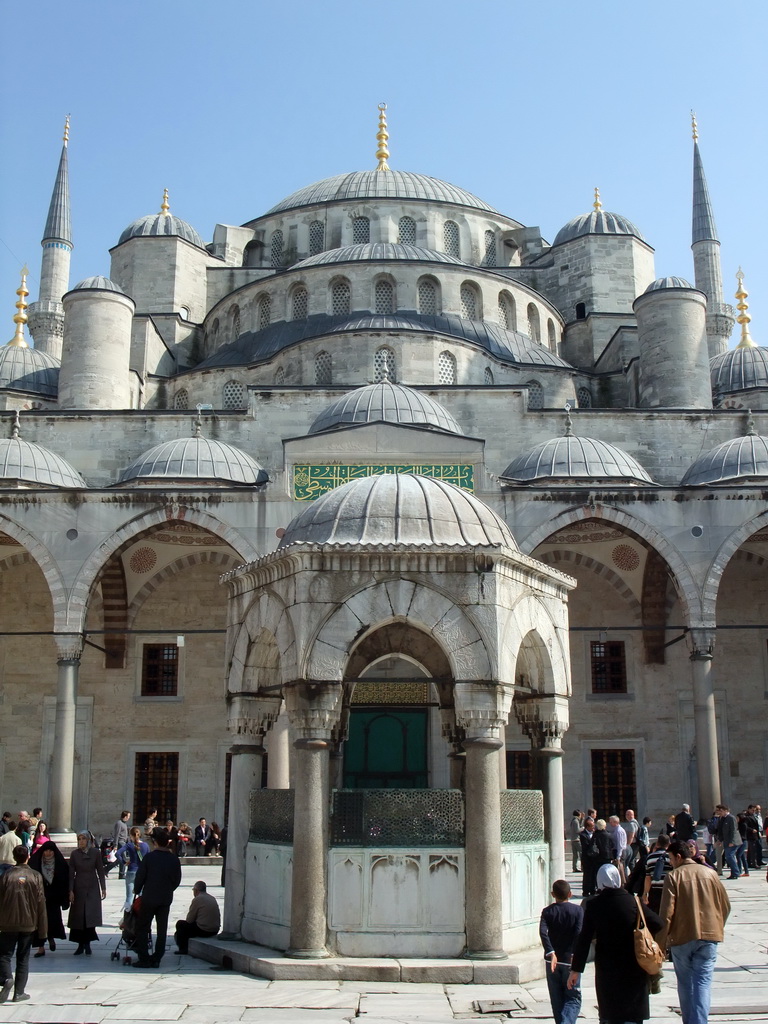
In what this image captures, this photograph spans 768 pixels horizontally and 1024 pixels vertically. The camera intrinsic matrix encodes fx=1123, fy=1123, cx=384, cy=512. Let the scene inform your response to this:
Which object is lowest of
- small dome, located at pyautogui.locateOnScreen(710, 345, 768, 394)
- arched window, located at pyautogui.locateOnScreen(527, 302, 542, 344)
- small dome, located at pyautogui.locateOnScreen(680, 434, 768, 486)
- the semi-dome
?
small dome, located at pyautogui.locateOnScreen(680, 434, 768, 486)

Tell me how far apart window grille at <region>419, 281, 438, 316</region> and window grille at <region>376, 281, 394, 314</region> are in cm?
57

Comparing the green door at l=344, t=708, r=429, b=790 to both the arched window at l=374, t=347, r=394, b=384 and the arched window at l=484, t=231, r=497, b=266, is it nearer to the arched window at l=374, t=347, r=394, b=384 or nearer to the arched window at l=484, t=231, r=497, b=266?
the arched window at l=374, t=347, r=394, b=384

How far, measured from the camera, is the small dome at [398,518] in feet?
22.0

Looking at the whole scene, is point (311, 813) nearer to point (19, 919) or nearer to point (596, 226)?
point (19, 919)

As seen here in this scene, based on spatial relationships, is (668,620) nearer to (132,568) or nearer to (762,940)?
(132,568)

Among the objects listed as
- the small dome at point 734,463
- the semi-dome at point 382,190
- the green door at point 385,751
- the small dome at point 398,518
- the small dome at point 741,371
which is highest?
the semi-dome at point 382,190

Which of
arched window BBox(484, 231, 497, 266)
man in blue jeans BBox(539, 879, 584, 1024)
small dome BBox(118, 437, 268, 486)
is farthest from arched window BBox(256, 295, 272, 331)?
man in blue jeans BBox(539, 879, 584, 1024)

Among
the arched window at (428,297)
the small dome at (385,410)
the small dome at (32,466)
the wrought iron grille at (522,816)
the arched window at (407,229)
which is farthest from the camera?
the arched window at (407,229)

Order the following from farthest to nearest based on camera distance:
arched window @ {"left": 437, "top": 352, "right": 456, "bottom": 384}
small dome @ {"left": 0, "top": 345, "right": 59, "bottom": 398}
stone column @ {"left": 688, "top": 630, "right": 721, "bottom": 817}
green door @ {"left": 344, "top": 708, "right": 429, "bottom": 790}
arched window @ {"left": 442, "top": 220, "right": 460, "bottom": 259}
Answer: arched window @ {"left": 442, "top": 220, "right": 460, "bottom": 259} → small dome @ {"left": 0, "top": 345, "right": 59, "bottom": 398} → arched window @ {"left": 437, "top": 352, "right": 456, "bottom": 384} → stone column @ {"left": 688, "top": 630, "right": 721, "bottom": 817} → green door @ {"left": 344, "top": 708, "right": 429, "bottom": 790}

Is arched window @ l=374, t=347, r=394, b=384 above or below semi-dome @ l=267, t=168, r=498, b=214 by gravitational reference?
below

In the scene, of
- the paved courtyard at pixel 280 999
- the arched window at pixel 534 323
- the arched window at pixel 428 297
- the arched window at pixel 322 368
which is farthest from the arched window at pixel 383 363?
the paved courtyard at pixel 280 999

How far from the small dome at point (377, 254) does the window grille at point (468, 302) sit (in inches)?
21.5

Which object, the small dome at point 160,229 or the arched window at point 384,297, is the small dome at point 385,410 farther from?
the small dome at point 160,229

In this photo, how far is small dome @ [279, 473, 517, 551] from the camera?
6707 mm
